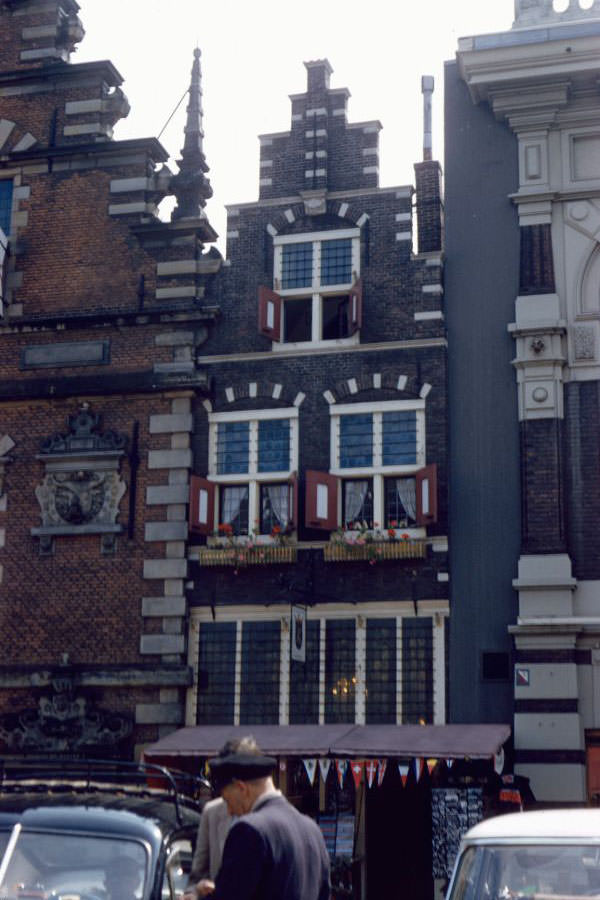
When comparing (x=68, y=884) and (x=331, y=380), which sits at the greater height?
(x=331, y=380)

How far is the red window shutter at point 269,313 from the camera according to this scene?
819 inches

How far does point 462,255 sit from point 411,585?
17.8 ft

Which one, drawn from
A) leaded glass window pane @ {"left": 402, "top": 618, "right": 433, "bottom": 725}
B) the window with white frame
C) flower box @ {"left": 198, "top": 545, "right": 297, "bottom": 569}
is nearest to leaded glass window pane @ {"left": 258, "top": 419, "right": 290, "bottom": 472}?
the window with white frame

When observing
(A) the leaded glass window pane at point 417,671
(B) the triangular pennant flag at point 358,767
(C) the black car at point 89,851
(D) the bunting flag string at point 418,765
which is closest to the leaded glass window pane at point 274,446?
(A) the leaded glass window pane at point 417,671

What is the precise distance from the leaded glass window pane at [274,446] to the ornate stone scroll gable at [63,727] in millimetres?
4576

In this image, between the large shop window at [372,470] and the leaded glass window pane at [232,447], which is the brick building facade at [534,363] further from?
the leaded glass window pane at [232,447]

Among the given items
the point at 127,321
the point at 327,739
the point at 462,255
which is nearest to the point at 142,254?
the point at 127,321

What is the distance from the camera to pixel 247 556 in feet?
65.6

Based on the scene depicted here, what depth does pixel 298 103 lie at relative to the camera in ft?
73.0

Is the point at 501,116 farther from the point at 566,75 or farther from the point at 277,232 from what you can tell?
the point at 277,232

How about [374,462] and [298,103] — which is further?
[298,103]

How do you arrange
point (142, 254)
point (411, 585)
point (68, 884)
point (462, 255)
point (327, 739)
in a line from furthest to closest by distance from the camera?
point (142, 254)
point (462, 255)
point (411, 585)
point (327, 739)
point (68, 884)

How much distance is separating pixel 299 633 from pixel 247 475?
9.08ft

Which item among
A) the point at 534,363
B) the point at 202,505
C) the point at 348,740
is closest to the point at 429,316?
the point at 534,363
